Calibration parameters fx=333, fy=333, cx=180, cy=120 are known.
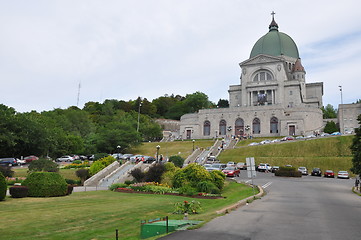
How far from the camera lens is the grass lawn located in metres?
12.1

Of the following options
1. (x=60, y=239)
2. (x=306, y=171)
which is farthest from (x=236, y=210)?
(x=306, y=171)

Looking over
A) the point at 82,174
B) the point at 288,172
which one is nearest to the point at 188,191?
the point at 82,174

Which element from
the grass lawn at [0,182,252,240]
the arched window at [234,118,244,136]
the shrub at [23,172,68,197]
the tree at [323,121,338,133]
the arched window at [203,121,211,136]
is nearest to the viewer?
the grass lawn at [0,182,252,240]

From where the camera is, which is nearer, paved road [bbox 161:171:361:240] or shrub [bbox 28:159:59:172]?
paved road [bbox 161:171:361:240]

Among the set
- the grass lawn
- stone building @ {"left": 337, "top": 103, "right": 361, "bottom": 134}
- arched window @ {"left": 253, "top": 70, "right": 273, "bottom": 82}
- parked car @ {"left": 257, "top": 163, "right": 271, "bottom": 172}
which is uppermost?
arched window @ {"left": 253, "top": 70, "right": 273, "bottom": 82}

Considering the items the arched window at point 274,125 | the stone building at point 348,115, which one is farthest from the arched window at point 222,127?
the stone building at point 348,115

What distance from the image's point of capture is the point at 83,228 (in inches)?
515

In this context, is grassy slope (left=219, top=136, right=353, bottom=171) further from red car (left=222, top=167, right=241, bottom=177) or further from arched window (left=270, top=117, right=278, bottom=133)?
arched window (left=270, top=117, right=278, bottom=133)

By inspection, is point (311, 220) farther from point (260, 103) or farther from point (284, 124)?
point (260, 103)

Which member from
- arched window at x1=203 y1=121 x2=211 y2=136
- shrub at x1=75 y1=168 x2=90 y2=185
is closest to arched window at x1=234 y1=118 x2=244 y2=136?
arched window at x1=203 y1=121 x2=211 y2=136

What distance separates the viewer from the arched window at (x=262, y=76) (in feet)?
306

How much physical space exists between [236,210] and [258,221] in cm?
303

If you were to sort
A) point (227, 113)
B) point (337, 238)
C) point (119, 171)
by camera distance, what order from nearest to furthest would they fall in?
point (337, 238)
point (119, 171)
point (227, 113)

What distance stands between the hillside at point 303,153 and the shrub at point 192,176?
89.0ft
